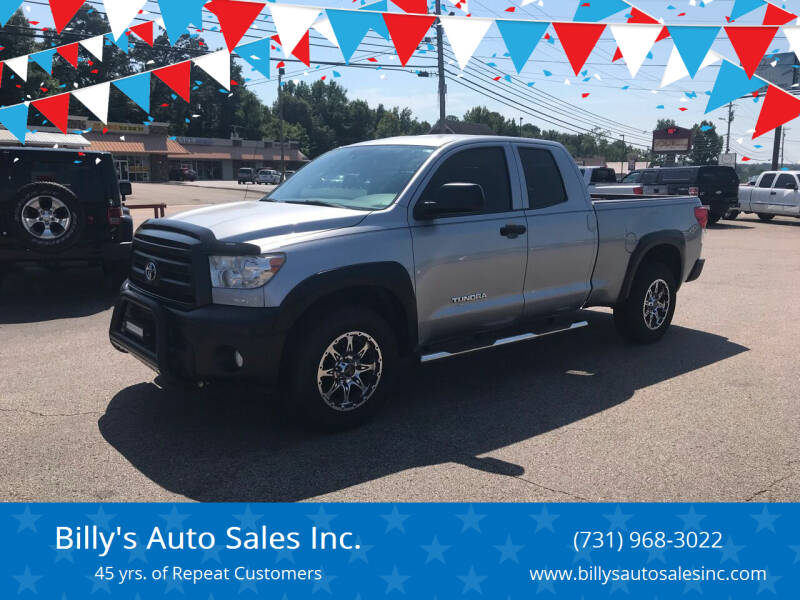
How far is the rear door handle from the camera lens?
5.23 metres

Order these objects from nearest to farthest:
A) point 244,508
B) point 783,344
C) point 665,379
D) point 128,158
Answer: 1. point 244,508
2. point 665,379
3. point 783,344
4. point 128,158

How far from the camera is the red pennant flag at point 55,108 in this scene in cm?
866

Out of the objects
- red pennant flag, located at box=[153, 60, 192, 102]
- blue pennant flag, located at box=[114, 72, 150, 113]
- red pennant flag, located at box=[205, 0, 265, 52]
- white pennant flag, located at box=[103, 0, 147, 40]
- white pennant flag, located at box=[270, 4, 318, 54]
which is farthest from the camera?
red pennant flag, located at box=[153, 60, 192, 102]

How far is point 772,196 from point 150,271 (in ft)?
81.8

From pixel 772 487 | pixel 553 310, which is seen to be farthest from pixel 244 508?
pixel 553 310

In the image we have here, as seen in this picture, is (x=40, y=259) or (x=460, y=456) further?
(x=40, y=259)

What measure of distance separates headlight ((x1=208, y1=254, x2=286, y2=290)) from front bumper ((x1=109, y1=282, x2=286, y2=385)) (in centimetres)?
15

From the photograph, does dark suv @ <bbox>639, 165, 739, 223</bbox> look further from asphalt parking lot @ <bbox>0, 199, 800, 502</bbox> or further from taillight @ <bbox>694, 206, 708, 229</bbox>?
asphalt parking lot @ <bbox>0, 199, 800, 502</bbox>

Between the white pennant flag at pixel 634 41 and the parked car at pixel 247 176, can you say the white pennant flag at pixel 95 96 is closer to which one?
the white pennant flag at pixel 634 41

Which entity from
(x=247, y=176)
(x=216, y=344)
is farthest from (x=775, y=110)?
(x=247, y=176)

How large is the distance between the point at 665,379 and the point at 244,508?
3.81 meters

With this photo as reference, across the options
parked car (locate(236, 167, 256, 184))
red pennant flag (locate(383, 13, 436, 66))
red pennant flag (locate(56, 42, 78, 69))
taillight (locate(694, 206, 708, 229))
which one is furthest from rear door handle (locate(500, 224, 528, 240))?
parked car (locate(236, 167, 256, 184))

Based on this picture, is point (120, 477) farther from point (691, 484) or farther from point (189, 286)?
point (691, 484)

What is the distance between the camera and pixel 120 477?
12.4 feet
